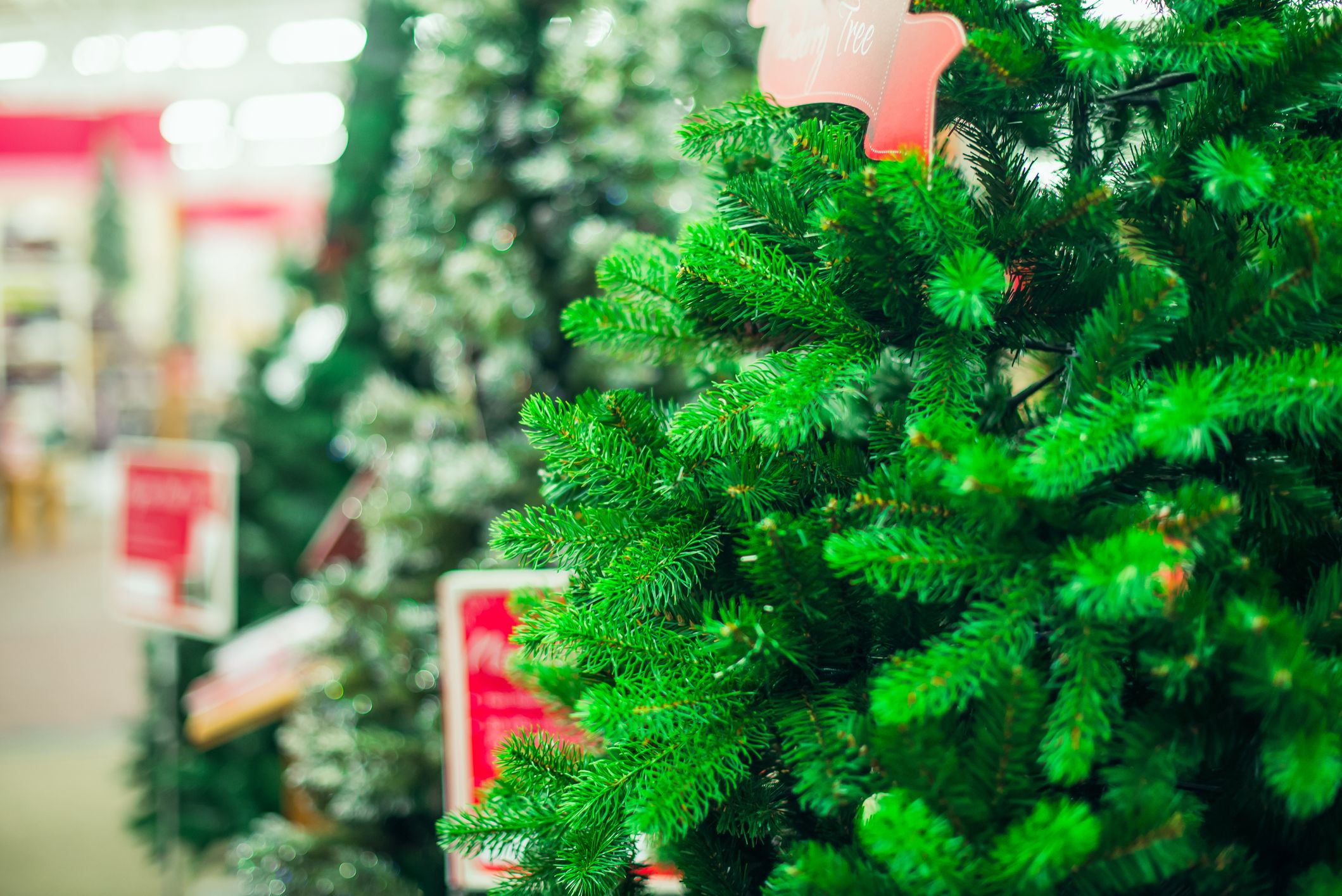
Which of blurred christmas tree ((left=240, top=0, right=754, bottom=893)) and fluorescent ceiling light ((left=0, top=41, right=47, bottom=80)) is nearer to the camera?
blurred christmas tree ((left=240, top=0, right=754, bottom=893))

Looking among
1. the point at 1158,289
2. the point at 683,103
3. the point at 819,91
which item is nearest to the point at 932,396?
the point at 1158,289

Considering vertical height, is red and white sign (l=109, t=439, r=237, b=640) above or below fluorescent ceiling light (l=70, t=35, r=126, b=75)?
below

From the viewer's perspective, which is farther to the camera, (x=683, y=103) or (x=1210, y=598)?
(x=683, y=103)

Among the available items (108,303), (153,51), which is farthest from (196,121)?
(108,303)

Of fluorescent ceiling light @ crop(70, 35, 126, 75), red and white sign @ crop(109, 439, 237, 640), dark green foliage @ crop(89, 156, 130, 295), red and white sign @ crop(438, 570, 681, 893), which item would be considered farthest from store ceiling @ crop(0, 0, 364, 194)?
red and white sign @ crop(438, 570, 681, 893)

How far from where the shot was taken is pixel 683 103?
1.08 meters

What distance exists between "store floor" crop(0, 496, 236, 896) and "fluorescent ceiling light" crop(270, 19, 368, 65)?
5.47 meters

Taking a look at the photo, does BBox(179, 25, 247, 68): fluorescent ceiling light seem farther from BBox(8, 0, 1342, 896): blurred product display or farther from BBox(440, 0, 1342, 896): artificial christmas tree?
BBox(440, 0, 1342, 896): artificial christmas tree

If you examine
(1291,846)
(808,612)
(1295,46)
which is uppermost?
(1295,46)

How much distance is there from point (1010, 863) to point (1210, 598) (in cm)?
18

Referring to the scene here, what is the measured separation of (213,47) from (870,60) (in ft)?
35.0

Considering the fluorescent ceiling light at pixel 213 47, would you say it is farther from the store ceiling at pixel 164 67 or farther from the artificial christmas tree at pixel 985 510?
the artificial christmas tree at pixel 985 510

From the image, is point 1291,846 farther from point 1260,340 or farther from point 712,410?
point 712,410

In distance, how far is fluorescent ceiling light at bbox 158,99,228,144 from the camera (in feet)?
32.3
